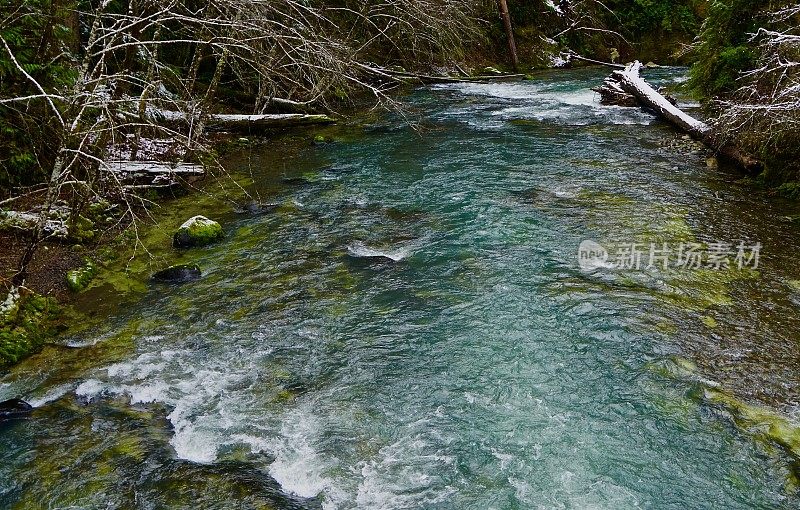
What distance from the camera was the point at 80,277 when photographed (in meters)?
7.14

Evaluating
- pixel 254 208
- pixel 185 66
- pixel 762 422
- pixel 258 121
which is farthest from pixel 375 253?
pixel 185 66

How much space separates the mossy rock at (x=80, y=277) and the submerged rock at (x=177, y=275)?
78 cm

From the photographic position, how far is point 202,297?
22.6 feet

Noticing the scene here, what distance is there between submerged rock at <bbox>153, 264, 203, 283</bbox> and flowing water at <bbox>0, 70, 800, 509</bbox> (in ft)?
0.50

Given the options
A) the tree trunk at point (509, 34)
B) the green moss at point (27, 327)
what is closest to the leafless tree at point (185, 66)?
the green moss at point (27, 327)

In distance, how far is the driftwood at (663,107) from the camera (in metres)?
10.1

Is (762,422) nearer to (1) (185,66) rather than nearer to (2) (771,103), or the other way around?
(2) (771,103)

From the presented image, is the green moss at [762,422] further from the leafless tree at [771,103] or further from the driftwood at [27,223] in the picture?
the driftwood at [27,223]

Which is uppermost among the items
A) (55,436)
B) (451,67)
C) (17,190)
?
(451,67)

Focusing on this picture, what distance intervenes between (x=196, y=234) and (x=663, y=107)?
10574mm

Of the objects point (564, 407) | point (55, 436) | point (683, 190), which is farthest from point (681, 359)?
point (55, 436)

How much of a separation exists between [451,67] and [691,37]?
456 inches

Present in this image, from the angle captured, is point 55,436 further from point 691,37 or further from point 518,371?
point 691,37

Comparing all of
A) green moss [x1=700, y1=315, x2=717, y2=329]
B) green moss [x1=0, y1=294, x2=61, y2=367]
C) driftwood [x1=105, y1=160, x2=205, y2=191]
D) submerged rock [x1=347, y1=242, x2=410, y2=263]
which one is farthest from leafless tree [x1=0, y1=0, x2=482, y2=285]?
green moss [x1=700, y1=315, x2=717, y2=329]
